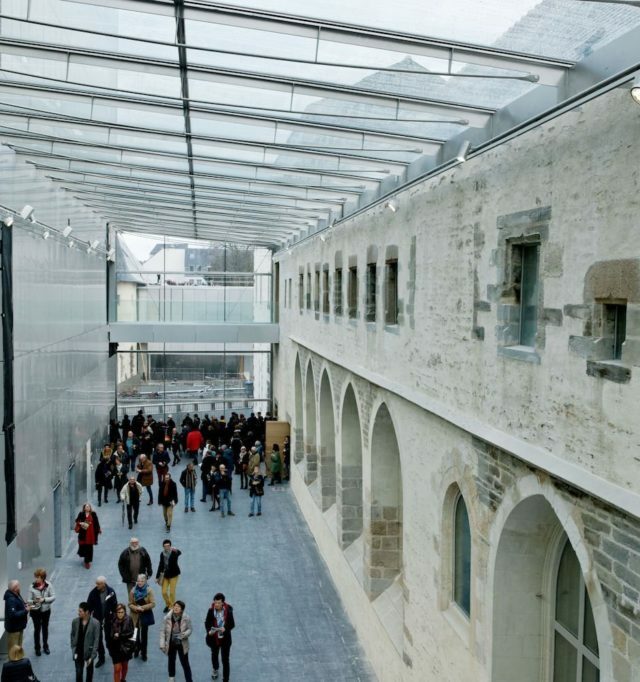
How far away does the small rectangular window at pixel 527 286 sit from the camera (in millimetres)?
6758

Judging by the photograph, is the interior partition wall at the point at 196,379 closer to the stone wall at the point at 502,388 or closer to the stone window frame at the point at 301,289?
the stone window frame at the point at 301,289

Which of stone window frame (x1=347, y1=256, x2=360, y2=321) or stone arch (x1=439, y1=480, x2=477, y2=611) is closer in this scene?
stone arch (x1=439, y1=480, x2=477, y2=611)

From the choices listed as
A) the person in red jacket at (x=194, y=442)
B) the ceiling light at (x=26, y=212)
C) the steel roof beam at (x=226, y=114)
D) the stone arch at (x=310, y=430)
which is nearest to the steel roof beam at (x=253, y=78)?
the steel roof beam at (x=226, y=114)

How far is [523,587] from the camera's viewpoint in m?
7.17

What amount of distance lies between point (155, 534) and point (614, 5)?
13870 millimetres

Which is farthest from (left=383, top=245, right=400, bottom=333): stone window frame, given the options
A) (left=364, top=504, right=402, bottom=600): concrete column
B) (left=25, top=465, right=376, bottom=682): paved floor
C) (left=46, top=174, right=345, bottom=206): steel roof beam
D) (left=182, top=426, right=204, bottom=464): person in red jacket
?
(left=182, top=426, right=204, bottom=464): person in red jacket

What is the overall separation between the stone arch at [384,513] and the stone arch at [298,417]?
857 cm

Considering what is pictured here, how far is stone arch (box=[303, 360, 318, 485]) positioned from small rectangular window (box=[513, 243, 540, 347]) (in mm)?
11613

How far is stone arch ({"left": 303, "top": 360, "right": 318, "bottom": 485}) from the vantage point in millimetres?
18609

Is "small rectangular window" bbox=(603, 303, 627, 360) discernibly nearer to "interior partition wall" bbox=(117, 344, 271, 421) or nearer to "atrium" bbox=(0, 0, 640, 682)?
"atrium" bbox=(0, 0, 640, 682)

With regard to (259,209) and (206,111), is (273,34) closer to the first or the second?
(206,111)

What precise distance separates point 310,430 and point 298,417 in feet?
5.40

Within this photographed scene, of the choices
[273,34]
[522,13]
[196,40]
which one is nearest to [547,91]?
[522,13]

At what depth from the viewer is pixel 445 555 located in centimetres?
881
